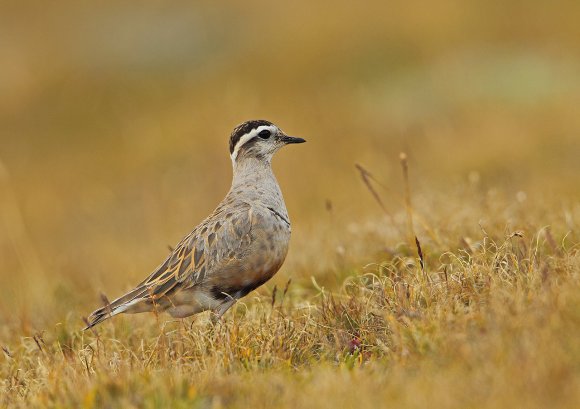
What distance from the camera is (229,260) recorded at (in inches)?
281

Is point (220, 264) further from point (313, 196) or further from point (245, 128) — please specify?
point (313, 196)

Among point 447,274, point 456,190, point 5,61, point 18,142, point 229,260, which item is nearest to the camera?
point 447,274

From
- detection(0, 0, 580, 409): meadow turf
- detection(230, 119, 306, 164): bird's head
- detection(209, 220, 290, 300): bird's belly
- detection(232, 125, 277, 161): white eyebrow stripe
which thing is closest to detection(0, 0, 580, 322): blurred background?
detection(0, 0, 580, 409): meadow turf

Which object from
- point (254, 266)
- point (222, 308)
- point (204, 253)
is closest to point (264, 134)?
point (204, 253)

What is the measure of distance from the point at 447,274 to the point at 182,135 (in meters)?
14.0

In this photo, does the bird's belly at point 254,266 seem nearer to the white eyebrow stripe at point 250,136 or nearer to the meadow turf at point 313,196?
the meadow turf at point 313,196

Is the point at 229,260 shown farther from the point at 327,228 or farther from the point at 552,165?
the point at 552,165

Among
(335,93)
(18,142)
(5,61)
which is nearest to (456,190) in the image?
(335,93)

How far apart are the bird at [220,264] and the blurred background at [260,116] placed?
62.5 inches

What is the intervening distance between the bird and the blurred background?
62.5 inches

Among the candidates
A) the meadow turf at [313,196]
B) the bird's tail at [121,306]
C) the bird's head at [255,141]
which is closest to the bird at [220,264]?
the bird's tail at [121,306]

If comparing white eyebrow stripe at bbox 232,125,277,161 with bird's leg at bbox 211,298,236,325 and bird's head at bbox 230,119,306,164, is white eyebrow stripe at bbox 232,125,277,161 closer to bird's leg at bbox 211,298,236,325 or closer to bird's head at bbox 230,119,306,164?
bird's head at bbox 230,119,306,164

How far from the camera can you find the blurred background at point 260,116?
40.7ft

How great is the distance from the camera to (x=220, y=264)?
7.17 metres
